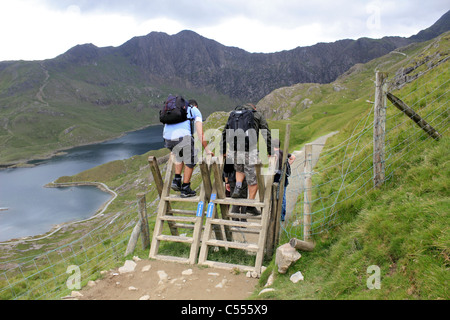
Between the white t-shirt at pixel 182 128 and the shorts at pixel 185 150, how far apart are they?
0.43ft

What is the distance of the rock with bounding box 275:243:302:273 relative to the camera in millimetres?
6500

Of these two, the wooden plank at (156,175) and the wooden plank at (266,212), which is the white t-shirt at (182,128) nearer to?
the wooden plank at (156,175)

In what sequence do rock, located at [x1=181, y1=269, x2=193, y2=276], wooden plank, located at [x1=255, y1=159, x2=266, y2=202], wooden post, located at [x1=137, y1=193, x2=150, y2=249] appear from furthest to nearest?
wooden post, located at [x1=137, y1=193, x2=150, y2=249], wooden plank, located at [x1=255, y1=159, x2=266, y2=202], rock, located at [x1=181, y1=269, x2=193, y2=276]

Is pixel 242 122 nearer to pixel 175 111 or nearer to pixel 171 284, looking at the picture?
pixel 175 111

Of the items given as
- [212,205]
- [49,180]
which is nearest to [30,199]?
[49,180]

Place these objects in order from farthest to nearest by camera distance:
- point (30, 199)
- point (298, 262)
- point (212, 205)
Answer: point (30, 199), point (212, 205), point (298, 262)

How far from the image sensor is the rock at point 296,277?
20.2 feet

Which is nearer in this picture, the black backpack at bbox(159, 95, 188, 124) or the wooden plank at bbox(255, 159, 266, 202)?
the wooden plank at bbox(255, 159, 266, 202)

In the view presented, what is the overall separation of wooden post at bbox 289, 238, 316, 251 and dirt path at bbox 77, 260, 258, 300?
4.54 feet

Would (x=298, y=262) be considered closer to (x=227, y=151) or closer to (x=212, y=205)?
(x=212, y=205)

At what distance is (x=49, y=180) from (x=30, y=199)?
98.8 feet

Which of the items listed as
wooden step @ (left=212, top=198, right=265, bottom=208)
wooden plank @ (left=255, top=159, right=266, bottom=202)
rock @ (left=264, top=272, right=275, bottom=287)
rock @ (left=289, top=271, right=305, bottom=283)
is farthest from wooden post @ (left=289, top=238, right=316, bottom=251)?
wooden plank @ (left=255, top=159, right=266, bottom=202)

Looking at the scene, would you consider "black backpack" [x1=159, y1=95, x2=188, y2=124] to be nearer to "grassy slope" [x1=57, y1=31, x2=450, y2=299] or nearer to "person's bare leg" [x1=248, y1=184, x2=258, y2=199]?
"person's bare leg" [x1=248, y1=184, x2=258, y2=199]
